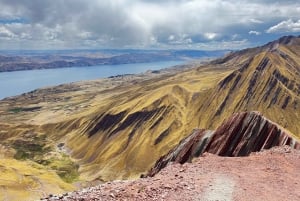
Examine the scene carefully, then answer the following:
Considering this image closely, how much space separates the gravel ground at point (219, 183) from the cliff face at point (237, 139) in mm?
4628

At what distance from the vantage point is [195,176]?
3369 cm

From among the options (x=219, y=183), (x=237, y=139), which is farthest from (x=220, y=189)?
(x=237, y=139)

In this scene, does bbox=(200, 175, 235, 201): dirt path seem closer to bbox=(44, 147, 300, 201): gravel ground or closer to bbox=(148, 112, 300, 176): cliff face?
bbox=(44, 147, 300, 201): gravel ground

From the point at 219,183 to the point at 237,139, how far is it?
1505cm

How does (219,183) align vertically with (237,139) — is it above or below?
below

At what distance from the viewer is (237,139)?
46219 millimetres

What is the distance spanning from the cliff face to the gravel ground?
463 cm

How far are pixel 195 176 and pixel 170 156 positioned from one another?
19.0 metres

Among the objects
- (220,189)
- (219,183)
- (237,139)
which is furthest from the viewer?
(237,139)

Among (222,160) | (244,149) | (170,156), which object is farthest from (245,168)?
(170,156)

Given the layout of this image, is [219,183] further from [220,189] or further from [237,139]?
[237,139]

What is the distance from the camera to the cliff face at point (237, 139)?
43.0 metres

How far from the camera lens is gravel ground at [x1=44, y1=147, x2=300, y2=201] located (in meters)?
30.1

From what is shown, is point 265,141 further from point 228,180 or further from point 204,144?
point 228,180
